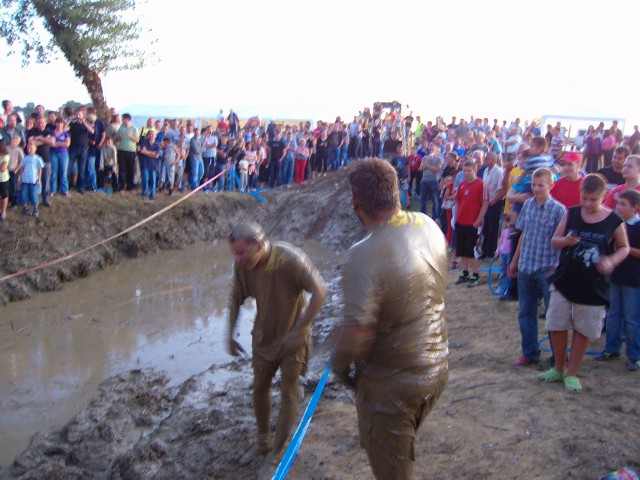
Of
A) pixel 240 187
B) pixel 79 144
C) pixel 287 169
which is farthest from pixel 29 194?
pixel 287 169

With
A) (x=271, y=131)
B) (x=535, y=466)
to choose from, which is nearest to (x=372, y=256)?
(x=535, y=466)

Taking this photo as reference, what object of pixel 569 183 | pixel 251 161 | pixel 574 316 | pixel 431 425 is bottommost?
pixel 431 425

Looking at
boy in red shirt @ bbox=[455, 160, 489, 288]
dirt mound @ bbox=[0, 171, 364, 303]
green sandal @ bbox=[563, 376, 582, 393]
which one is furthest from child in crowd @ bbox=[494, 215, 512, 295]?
dirt mound @ bbox=[0, 171, 364, 303]

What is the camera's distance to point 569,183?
735 centimetres

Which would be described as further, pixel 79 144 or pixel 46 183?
pixel 79 144

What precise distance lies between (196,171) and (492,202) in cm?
934

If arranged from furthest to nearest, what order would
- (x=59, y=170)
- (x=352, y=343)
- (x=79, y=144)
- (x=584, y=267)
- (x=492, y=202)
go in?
1. (x=79, y=144)
2. (x=59, y=170)
3. (x=492, y=202)
4. (x=584, y=267)
5. (x=352, y=343)

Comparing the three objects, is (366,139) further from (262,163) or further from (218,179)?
(218,179)

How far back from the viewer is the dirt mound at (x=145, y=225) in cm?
1177

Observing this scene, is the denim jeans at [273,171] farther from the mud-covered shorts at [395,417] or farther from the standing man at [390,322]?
the mud-covered shorts at [395,417]

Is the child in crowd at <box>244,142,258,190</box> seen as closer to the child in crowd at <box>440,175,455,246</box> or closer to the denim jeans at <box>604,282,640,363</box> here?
the child in crowd at <box>440,175,455,246</box>

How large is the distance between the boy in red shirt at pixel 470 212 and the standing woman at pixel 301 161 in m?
10.7

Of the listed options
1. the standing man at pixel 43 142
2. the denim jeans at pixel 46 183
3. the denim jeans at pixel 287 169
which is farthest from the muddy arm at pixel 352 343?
the denim jeans at pixel 287 169

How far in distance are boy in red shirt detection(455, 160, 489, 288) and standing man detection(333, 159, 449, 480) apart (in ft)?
21.6
